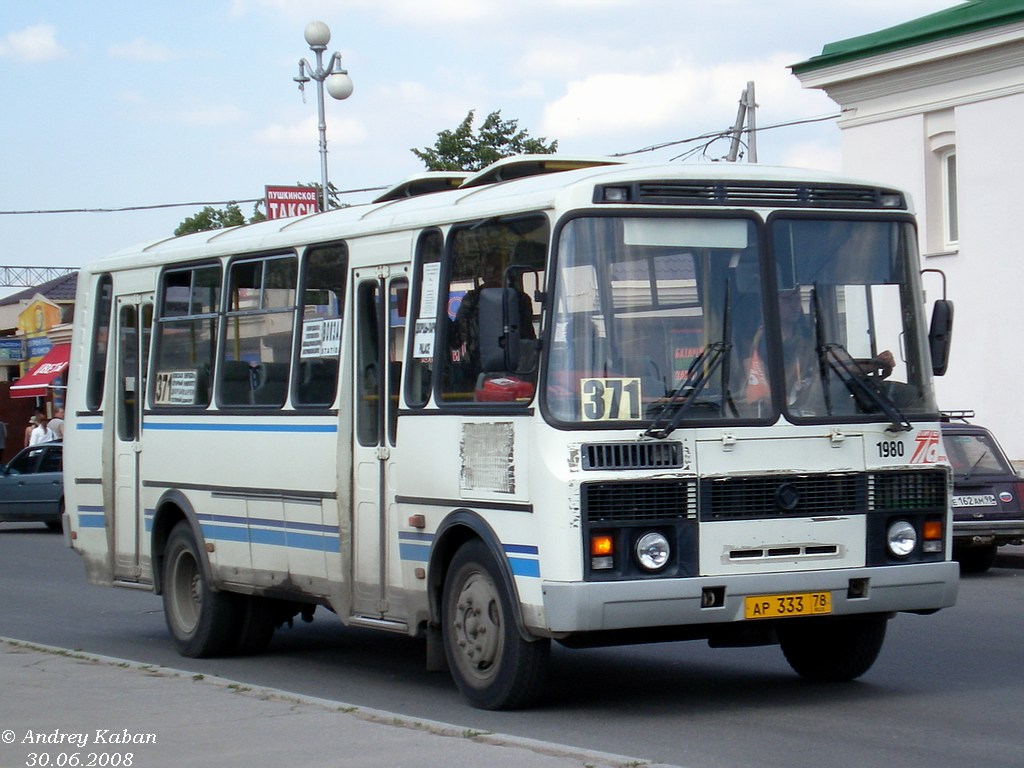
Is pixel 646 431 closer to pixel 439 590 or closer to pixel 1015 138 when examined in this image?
pixel 439 590

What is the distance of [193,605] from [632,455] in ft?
17.5

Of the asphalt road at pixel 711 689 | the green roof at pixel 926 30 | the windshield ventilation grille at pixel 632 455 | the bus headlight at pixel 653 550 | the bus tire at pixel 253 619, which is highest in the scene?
the green roof at pixel 926 30

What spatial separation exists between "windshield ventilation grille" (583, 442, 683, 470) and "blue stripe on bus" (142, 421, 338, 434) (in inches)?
105

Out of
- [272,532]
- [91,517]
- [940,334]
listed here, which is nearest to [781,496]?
[940,334]

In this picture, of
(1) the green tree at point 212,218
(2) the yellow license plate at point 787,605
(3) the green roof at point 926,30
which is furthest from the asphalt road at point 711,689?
(1) the green tree at point 212,218

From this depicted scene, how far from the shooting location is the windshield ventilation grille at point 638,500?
847 cm

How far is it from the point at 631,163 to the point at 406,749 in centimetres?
350

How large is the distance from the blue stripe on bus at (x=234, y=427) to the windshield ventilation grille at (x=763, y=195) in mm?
2884

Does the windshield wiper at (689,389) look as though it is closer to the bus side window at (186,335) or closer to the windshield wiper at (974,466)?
the bus side window at (186,335)

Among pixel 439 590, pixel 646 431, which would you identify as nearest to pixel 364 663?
pixel 439 590

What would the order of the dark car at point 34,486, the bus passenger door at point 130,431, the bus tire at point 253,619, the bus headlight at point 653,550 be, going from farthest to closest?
the dark car at point 34,486, the bus passenger door at point 130,431, the bus tire at point 253,619, the bus headlight at point 653,550

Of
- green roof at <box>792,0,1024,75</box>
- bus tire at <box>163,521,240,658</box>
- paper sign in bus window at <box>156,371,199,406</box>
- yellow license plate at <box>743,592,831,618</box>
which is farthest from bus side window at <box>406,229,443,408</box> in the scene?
green roof at <box>792,0,1024,75</box>

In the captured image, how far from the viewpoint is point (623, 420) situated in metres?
8.57

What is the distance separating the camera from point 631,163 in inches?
366
